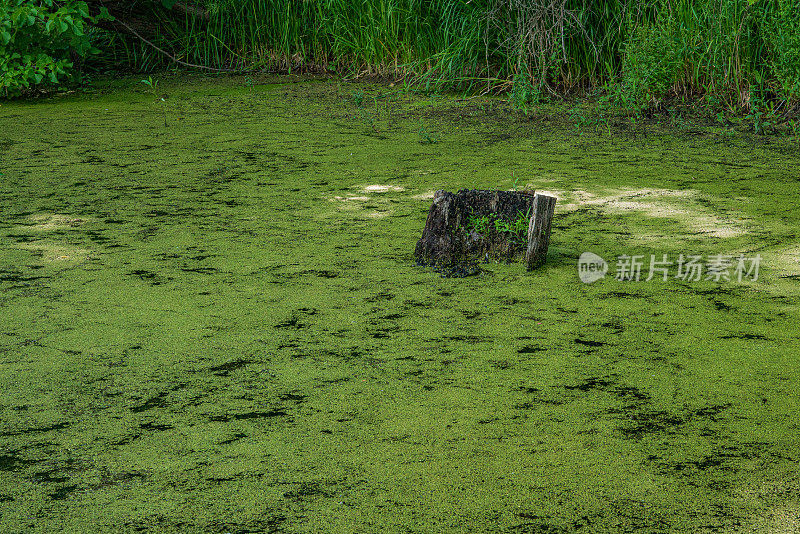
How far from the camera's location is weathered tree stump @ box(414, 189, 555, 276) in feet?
8.28

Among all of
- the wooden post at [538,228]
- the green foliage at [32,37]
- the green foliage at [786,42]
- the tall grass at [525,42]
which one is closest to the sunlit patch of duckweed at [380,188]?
the wooden post at [538,228]

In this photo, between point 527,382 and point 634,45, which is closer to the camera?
point 527,382

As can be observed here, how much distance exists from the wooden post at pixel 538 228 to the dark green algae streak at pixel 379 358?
0.06m

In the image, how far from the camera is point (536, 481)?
4.69ft

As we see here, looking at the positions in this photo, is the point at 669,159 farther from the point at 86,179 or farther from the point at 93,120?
the point at 93,120

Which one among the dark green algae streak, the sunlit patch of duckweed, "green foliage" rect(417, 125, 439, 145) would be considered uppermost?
"green foliage" rect(417, 125, 439, 145)

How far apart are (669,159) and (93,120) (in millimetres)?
3085

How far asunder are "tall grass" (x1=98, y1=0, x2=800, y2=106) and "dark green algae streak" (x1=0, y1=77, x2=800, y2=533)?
2.84 ft

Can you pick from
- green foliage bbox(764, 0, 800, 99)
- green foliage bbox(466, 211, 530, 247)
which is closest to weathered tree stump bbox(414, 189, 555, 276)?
green foliage bbox(466, 211, 530, 247)

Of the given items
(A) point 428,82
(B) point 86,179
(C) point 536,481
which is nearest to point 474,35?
(A) point 428,82

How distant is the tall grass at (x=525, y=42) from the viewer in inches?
170

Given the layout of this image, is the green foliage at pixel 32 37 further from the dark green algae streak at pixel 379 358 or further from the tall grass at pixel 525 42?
the dark green algae streak at pixel 379 358

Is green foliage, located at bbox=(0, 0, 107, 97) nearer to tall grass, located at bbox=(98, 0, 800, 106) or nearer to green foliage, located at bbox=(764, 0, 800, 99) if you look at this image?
tall grass, located at bbox=(98, 0, 800, 106)

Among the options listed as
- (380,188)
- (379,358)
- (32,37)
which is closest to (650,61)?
(380,188)
